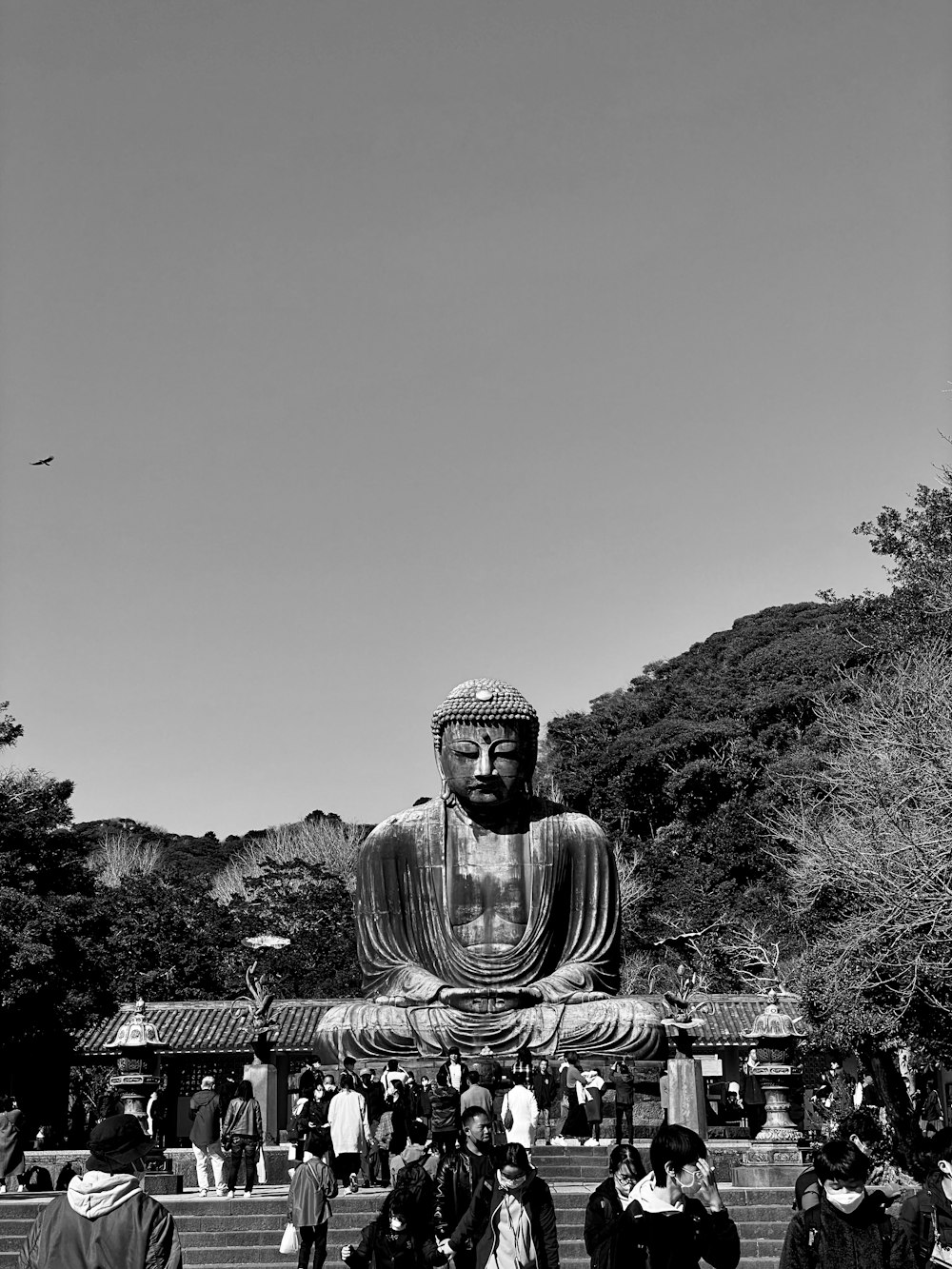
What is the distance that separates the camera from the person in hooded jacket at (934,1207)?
20.1 feet

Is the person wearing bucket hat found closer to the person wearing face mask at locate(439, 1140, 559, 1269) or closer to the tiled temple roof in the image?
the person wearing face mask at locate(439, 1140, 559, 1269)

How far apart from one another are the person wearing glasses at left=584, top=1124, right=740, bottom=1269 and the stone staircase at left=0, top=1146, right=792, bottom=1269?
5341 mm

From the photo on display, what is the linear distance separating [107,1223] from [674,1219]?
2.05 m

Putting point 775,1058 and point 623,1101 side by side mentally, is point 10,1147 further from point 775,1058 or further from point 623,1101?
point 775,1058

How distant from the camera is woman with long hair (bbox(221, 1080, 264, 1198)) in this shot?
1323 centimetres

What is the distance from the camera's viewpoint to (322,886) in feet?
138

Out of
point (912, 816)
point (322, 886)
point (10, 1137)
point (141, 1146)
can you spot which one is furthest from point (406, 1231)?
point (322, 886)

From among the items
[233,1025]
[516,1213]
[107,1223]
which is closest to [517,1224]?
[516,1213]

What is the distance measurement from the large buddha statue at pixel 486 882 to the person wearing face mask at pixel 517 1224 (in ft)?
40.1

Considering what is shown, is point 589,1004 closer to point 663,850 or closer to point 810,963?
point 810,963

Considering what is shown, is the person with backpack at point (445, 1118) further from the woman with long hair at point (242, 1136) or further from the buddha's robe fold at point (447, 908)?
the buddha's robe fold at point (447, 908)

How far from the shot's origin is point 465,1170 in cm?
775

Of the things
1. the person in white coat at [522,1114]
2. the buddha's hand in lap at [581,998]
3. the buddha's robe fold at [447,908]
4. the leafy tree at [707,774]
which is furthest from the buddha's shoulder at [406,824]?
the leafy tree at [707,774]

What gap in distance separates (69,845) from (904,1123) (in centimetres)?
1462
